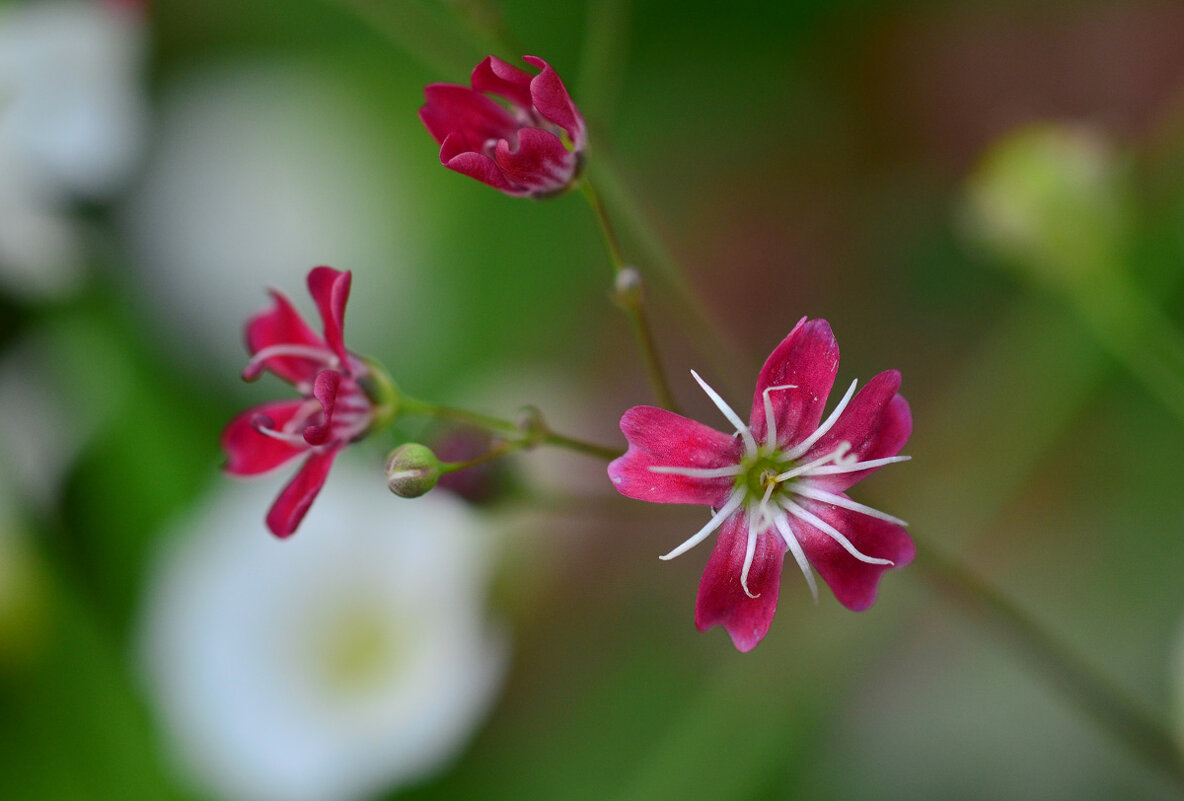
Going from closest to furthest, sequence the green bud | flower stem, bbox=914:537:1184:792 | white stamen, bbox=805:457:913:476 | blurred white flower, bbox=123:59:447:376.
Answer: white stamen, bbox=805:457:913:476 < flower stem, bbox=914:537:1184:792 < the green bud < blurred white flower, bbox=123:59:447:376

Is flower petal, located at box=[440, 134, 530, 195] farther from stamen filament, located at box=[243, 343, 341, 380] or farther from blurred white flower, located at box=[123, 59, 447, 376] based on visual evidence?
blurred white flower, located at box=[123, 59, 447, 376]

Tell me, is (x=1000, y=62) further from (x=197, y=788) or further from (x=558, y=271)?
(x=197, y=788)

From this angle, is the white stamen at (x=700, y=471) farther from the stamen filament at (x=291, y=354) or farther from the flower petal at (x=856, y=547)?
the stamen filament at (x=291, y=354)

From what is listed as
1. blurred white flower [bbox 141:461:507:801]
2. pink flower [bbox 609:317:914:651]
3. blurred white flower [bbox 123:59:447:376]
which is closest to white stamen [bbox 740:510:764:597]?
pink flower [bbox 609:317:914:651]

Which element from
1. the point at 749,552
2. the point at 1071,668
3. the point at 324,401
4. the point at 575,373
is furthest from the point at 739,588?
the point at 575,373

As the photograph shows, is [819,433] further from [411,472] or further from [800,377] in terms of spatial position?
[411,472]

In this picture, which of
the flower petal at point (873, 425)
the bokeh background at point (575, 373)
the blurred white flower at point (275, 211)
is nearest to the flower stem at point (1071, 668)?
the bokeh background at point (575, 373)

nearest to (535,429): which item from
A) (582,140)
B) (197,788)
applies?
(582,140)
